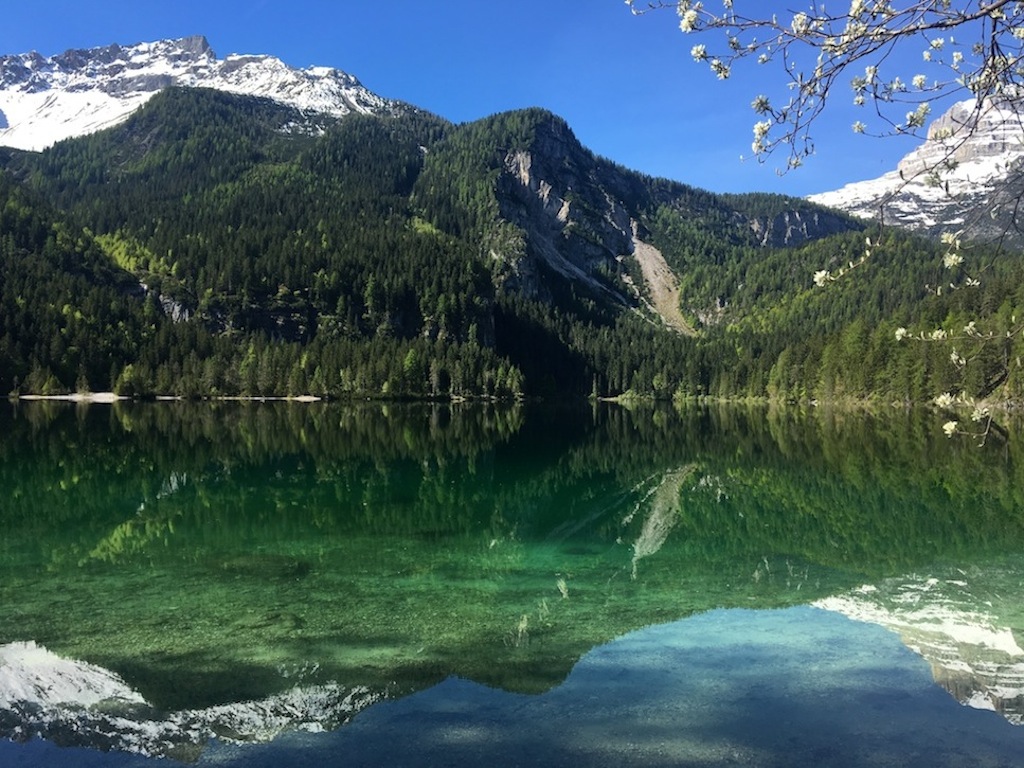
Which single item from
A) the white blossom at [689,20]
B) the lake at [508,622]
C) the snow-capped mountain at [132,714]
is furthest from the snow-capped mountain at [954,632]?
the white blossom at [689,20]

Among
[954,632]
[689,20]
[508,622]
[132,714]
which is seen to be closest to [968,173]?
[689,20]

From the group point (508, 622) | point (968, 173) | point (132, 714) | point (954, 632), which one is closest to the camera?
point (968, 173)

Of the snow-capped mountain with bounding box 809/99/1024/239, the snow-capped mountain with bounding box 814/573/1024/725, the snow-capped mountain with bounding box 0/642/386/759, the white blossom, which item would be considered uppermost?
the white blossom

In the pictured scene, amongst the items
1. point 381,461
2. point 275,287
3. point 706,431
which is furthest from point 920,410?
point 275,287

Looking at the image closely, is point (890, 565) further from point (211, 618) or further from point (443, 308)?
point (443, 308)

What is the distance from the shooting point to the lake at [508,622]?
34.4ft

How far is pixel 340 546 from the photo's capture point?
23.1m

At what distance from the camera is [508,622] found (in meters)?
15.7

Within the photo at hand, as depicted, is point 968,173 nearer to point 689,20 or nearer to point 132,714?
point 689,20

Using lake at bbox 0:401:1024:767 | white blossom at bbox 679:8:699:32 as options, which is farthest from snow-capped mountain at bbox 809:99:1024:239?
lake at bbox 0:401:1024:767

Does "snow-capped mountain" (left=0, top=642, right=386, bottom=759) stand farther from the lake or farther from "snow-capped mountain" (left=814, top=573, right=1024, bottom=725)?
"snow-capped mountain" (left=814, top=573, right=1024, bottom=725)

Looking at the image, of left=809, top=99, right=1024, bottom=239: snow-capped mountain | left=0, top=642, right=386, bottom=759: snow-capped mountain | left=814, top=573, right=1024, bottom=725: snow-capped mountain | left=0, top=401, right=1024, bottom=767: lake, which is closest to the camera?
left=809, top=99, right=1024, bottom=239: snow-capped mountain

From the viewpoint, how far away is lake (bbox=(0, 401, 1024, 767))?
1050cm

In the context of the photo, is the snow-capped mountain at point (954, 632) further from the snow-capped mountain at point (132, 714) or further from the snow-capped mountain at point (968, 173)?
the snow-capped mountain at point (132, 714)
